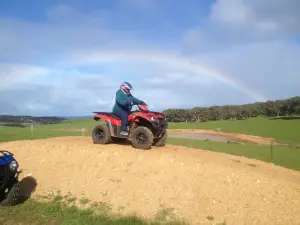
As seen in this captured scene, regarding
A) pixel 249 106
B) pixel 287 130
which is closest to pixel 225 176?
pixel 287 130

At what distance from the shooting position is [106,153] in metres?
11.0

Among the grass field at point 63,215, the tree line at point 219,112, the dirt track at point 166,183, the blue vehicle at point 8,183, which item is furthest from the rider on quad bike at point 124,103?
the tree line at point 219,112

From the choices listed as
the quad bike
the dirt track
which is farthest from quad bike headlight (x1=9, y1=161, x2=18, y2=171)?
the quad bike

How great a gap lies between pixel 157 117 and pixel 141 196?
153 inches

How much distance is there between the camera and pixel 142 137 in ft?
39.2

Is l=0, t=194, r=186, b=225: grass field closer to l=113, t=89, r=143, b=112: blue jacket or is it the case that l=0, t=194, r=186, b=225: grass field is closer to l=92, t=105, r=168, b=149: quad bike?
l=92, t=105, r=168, b=149: quad bike

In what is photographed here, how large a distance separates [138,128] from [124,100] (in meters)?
1.16

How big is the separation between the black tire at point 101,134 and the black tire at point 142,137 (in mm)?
1254

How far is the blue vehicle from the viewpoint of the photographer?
7.87 m

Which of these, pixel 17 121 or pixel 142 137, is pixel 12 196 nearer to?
pixel 142 137

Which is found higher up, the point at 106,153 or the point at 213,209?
the point at 106,153

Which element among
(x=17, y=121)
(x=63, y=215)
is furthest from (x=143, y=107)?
(x=17, y=121)

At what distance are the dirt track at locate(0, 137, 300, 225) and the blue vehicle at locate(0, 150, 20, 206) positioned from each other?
41.8 inches

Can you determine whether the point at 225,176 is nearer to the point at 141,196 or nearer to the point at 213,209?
the point at 213,209
